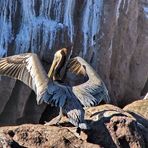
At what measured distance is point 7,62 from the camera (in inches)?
328

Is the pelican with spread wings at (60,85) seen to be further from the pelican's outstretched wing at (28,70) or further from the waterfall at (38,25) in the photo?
the waterfall at (38,25)

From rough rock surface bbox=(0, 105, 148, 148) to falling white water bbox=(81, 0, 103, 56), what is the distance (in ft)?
14.9

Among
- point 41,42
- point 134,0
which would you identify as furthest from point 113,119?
point 134,0

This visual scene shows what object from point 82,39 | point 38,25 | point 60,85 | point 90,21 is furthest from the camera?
point 90,21

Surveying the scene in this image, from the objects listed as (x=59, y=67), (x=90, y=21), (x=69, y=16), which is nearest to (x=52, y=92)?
(x=59, y=67)

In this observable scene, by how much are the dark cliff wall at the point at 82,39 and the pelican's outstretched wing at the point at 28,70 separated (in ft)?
8.85

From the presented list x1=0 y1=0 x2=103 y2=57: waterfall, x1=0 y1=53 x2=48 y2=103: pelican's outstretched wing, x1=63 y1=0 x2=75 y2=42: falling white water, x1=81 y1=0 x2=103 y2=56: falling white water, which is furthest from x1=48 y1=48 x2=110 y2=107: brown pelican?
x1=81 y1=0 x2=103 y2=56: falling white water

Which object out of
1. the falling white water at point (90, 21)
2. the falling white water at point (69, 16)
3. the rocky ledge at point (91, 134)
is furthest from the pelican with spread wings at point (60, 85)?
the falling white water at point (90, 21)

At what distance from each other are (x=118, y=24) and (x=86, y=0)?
3.03 feet

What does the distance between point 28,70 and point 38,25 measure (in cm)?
372

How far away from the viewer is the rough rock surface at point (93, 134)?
22.5 ft

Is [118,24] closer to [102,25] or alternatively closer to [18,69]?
[102,25]

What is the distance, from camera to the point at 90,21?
12.4 m

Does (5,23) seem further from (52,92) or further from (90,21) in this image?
(52,92)
